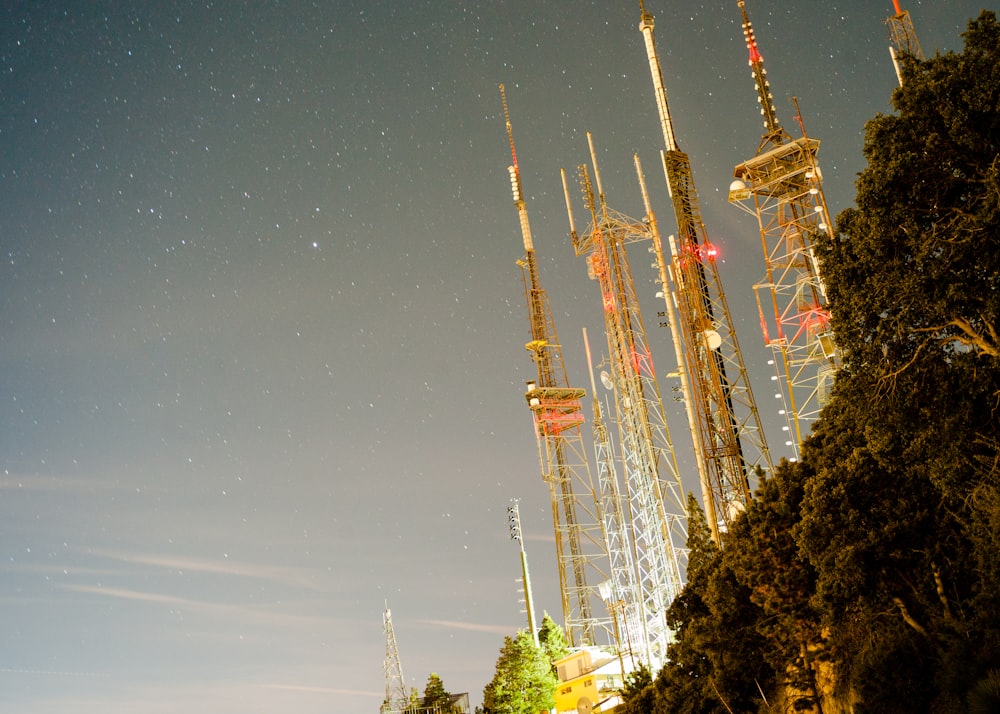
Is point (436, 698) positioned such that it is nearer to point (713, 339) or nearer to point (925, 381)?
point (713, 339)

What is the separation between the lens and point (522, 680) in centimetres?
4984

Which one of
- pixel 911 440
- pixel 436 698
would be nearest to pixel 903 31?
pixel 911 440

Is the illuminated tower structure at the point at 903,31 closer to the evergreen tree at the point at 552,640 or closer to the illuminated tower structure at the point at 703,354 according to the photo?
the illuminated tower structure at the point at 703,354

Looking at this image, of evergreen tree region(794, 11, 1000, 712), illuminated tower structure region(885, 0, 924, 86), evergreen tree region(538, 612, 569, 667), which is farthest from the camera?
evergreen tree region(538, 612, 569, 667)

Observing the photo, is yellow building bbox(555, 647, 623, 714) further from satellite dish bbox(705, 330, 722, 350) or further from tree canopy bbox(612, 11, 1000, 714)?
tree canopy bbox(612, 11, 1000, 714)

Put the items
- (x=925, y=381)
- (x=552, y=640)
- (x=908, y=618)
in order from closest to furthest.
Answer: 1. (x=925, y=381)
2. (x=908, y=618)
3. (x=552, y=640)

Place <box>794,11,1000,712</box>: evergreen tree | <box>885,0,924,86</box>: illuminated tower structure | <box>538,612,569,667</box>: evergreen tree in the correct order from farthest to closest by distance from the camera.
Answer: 1. <box>538,612,569,667</box>: evergreen tree
2. <box>885,0,924,86</box>: illuminated tower structure
3. <box>794,11,1000,712</box>: evergreen tree

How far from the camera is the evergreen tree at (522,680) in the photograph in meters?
49.3

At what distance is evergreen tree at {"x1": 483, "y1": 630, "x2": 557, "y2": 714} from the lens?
49.3 m

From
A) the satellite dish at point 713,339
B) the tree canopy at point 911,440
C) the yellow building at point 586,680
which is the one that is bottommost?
the yellow building at point 586,680

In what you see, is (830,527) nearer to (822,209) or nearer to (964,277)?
(964,277)

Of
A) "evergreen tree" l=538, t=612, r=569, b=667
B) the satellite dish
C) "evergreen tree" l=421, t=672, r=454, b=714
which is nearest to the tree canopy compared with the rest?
the satellite dish

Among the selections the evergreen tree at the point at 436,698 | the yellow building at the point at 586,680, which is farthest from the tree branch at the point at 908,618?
the evergreen tree at the point at 436,698

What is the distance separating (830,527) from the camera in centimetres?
2230
